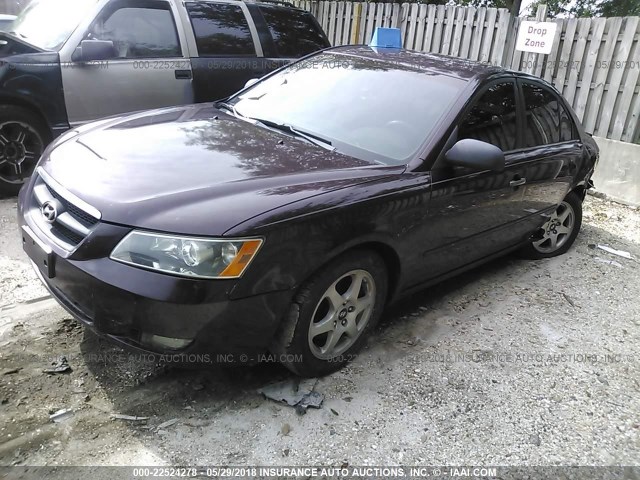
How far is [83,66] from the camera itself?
16.5 feet

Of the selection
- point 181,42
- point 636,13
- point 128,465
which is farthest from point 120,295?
point 636,13

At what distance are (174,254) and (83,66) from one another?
363 centimetres

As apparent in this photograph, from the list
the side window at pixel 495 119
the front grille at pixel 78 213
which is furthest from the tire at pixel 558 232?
the front grille at pixel 78 213

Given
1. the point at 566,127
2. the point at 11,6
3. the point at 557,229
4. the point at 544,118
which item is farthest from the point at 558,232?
the point at 11,6

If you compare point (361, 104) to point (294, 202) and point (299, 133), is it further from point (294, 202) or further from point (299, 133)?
point (294, 202)

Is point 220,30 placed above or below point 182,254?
above

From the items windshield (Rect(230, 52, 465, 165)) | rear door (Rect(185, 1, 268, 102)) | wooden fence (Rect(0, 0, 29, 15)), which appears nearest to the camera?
windshield (Rect(230, 52, 465, 165))

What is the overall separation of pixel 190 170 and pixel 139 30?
3.49m

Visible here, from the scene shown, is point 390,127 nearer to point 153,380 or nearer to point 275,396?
point 275,396

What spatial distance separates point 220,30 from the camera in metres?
6.02

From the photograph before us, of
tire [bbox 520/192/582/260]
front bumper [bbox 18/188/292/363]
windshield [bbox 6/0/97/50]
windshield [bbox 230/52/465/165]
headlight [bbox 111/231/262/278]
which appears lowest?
tire [bbox 520/192/582/260]

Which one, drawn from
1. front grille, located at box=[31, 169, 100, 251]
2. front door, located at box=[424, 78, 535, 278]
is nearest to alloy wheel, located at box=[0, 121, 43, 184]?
front grille, located at box=[31, 169, 100, 251]

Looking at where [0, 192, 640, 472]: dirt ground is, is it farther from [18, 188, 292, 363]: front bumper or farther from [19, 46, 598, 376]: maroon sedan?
[18, 188, 292, 363]: front bumper

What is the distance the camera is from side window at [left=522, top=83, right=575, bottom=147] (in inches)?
163
